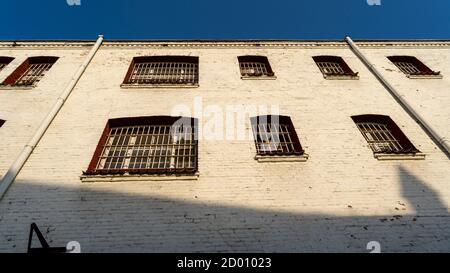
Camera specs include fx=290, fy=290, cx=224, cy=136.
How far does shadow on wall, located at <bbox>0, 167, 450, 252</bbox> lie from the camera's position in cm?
537

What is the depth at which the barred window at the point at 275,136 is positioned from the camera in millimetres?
7434

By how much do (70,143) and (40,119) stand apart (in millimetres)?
1379

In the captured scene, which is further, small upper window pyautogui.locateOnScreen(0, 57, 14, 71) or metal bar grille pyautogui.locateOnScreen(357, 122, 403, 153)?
small upper window pyautogui.locateOnScreen(0, 57, 14, 71)

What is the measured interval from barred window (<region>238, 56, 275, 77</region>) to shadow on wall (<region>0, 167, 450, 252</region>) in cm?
601

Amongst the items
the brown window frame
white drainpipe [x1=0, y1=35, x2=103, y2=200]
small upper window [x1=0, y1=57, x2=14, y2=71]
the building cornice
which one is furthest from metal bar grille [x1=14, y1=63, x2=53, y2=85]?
the brown window frame

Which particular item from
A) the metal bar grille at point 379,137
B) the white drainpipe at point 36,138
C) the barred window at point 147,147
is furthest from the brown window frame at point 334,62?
the white drainpipe at point 36,138

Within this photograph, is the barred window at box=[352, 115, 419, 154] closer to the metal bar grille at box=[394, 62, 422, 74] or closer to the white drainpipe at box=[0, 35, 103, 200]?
the metal bar grille at box=[394, 62, 422, 74]

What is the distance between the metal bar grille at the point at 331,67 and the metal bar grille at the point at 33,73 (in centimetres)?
989

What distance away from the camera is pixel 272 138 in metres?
7.84

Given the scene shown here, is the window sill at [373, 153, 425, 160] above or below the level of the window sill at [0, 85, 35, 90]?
below

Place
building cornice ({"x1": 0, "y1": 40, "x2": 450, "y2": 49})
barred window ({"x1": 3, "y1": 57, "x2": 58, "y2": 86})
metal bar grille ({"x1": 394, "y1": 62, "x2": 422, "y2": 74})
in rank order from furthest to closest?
building cornice ({"x1": 0, "y1": 40, "x2": 450, "y2": 49}) → metal bar grille ({"x1": 394, "y1": 62, "x2": 422, "y2": 74}) → barred window ({"x1": 3, "y1": 57, "x2": 58, "y2": 86})

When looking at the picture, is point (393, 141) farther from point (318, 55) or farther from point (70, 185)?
point (70, 185)

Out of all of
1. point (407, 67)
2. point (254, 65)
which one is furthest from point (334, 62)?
point (254, 65)
